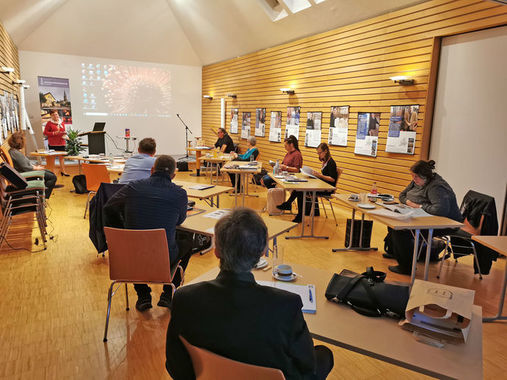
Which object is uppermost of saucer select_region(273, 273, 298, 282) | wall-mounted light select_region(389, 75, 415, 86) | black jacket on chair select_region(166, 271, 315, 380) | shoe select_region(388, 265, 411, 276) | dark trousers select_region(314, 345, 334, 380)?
wall-mounted light select_region(389, 75, 415, 86)

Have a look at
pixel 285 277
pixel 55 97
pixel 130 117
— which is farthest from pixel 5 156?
pixel 130 117

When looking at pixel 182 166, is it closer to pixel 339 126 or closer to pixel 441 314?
pixel 339 126

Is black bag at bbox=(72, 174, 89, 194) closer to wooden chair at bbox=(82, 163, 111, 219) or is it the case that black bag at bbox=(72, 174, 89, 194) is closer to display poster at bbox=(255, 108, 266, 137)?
wooden chair at bbox=(82, 163, 111, 219)

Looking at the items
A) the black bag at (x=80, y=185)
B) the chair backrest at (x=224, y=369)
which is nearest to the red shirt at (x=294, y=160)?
the black bag at (x=80, y=185)

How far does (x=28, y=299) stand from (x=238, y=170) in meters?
4.00

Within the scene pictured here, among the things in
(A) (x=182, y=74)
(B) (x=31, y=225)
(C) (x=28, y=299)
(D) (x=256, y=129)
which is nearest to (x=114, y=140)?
(A) (x=182, y=74)

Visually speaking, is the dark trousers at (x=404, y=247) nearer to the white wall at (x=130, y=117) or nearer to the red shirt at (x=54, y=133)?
the red shirt at (x=54, y=133)

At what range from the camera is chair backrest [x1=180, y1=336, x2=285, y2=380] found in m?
1.12

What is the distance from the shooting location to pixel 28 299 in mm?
3350

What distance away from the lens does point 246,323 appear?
1.15 metres

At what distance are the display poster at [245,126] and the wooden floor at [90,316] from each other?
255 inches

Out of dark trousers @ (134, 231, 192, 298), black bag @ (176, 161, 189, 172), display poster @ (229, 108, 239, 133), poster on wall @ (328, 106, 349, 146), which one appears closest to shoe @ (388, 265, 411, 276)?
dark trousers @ (134, 231, 192, 298)

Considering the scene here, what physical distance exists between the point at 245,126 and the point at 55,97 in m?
6.46

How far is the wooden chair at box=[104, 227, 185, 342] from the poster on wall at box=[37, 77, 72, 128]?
1130 centimetres
